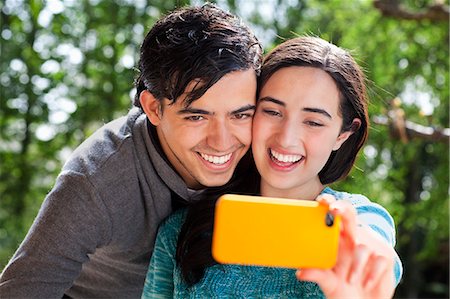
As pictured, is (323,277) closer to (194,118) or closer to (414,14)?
(194,118)

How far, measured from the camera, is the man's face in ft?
3.68

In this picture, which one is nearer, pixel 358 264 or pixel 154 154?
pixel 358 264

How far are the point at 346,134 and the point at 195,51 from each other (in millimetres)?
274

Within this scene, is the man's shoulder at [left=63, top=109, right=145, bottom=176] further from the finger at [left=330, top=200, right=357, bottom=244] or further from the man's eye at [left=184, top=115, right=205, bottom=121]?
the finger at [left=330, top=200, right=357, bottom=244]

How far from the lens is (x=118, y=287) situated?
4.71ft

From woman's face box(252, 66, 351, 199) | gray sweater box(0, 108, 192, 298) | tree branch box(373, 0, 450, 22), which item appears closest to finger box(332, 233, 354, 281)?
woman's face box(252, 66, 351, 199)

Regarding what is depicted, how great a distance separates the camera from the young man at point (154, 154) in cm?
113

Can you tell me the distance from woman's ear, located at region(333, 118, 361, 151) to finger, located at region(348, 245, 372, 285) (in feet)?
1.34

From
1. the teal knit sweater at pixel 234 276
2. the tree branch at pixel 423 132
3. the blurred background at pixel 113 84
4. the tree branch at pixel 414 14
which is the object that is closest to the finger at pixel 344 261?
the teal knit sweater at pixel 234 276

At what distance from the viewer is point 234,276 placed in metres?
1.14

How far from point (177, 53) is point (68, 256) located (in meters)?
0.39

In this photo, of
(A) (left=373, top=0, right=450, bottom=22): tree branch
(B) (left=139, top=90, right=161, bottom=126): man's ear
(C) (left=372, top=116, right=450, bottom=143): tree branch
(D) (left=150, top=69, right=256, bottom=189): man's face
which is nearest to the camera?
(D) (left=150, top=69, right=256, bottom=189): man's face

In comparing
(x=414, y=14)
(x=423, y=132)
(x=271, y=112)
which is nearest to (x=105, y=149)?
(x=271, y=112)

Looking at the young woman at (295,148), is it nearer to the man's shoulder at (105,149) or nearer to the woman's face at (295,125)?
the woman's face at (295,125)
